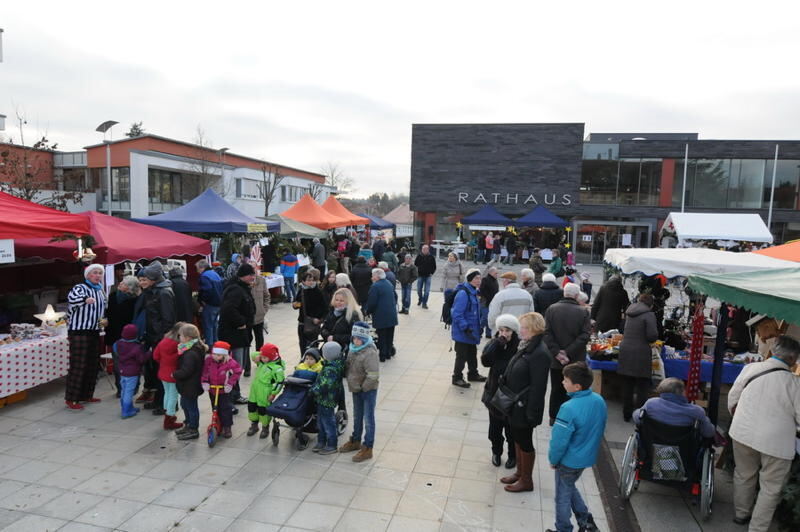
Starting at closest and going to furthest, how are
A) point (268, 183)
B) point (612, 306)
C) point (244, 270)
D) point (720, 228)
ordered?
point (244, 270) → point (612, 306) → point (720, 228) → point (268, 183)

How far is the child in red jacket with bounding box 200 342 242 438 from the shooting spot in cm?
535

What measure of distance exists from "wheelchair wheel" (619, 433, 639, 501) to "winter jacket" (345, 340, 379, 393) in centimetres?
226

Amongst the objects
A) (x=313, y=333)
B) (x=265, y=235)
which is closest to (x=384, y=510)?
(x=313, y=333)

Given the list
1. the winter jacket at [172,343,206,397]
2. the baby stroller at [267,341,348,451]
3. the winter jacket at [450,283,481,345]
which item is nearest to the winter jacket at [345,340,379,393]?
the baby stroller at [267,341,348,451]

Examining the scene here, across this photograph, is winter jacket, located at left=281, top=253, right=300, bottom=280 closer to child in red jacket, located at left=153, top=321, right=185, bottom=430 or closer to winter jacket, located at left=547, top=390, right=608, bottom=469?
child in red jacket, located at left=153, top=321, right=185, bottom=430

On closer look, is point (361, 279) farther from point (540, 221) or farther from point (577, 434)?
point (540, 221)

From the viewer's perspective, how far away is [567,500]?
3723 mm

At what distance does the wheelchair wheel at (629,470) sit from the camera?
174 inches

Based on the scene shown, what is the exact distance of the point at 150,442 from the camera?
5.42 m

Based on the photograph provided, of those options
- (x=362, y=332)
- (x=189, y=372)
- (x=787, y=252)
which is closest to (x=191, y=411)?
(x=189, y=372)

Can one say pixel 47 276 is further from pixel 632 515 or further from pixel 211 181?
pixel 211 181

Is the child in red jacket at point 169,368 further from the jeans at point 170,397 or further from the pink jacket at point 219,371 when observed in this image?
the pink jacket at point 219,371

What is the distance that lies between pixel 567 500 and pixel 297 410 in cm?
263

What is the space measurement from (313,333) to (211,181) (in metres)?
29.3
